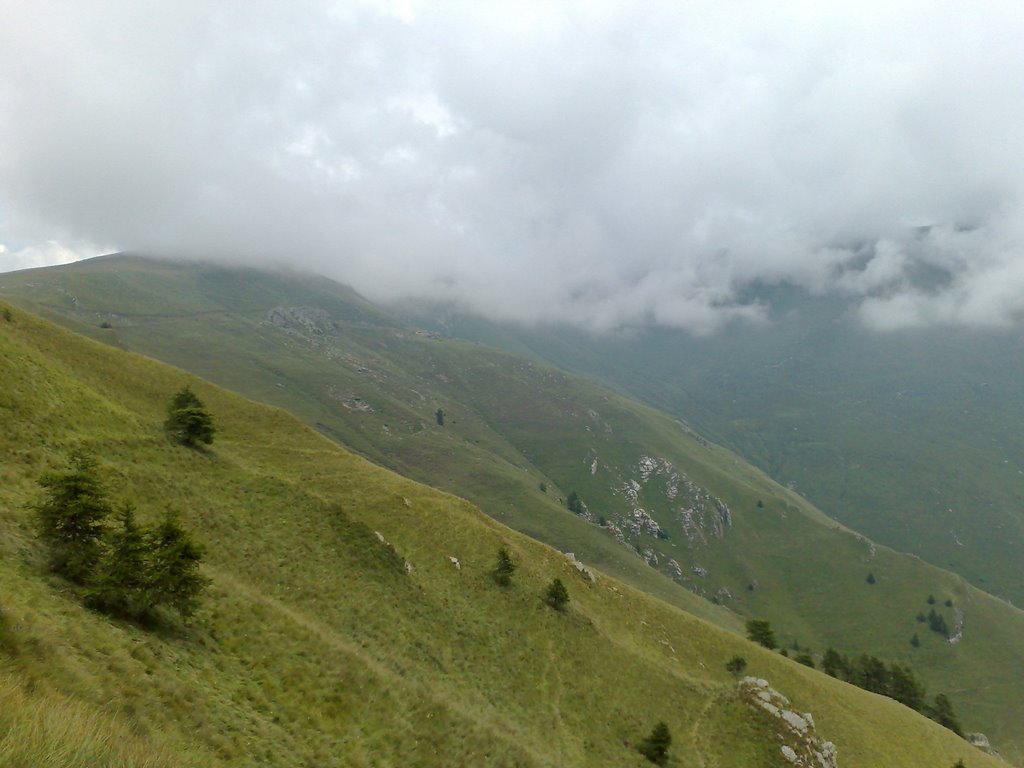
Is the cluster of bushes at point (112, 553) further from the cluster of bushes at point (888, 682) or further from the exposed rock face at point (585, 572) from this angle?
the cluster of bushes at point (888, 682)

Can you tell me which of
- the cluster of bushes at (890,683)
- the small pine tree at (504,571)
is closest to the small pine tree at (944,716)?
the cluster of bushes at (890,683)

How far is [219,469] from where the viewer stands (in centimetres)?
4812

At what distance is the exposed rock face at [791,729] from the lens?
46906 millimetres

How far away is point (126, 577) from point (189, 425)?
1208 inches

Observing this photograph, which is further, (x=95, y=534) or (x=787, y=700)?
(x=787, y=700)

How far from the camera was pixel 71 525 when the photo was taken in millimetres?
23438

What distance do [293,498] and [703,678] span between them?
154 ft

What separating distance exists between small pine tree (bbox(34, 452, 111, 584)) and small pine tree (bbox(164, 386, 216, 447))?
27.0 meters

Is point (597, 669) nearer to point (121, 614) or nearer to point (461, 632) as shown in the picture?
point (461, 632)

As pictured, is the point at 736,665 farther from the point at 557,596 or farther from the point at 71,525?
the point at 71,525

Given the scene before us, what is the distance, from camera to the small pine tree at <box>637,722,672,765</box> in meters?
40.7

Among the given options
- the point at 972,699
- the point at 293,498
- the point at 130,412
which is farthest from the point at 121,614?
the point at 972,699

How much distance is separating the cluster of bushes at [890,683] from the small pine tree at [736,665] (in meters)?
61.4

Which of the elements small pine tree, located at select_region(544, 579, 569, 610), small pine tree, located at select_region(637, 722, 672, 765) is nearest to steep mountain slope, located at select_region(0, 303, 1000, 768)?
small pine tree, located at select_region(544, 579, 569, 610)
